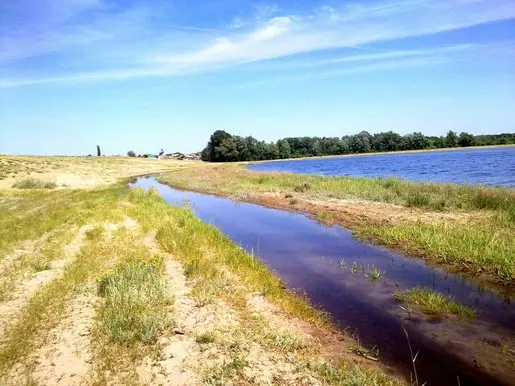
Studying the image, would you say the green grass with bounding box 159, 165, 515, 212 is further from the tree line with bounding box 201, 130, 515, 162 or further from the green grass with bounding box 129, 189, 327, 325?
the tree line with bounding box 201, 130, 515, 162

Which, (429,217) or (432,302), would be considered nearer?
(432,302)

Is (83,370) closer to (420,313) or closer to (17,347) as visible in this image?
(17,347)

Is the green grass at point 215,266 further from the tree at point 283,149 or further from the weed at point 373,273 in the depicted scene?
the tree at point 283,149

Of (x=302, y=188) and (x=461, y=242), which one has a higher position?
(x=302, y=188)

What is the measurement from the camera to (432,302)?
9016 mm

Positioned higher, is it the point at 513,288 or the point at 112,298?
the point at 112,298

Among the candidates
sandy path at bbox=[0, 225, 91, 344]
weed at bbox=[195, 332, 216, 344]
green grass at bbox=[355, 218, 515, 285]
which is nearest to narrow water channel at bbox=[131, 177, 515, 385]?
green grass at bbox=[355, 218, 515, 285]

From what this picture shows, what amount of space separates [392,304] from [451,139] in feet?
556

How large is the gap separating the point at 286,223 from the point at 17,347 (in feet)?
49.9

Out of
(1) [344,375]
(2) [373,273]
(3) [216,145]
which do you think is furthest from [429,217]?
(3) [216,145]

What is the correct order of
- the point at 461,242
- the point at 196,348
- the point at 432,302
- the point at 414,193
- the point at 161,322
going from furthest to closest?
the point at 414,193 < the point at 461,242 < the point at 432,302 < the point at 161,322 < the point at 196,348

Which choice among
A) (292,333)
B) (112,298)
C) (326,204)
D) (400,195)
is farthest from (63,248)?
(400,195)

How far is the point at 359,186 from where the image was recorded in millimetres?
29734

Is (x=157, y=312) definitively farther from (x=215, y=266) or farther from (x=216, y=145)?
(x=216, y=145)
